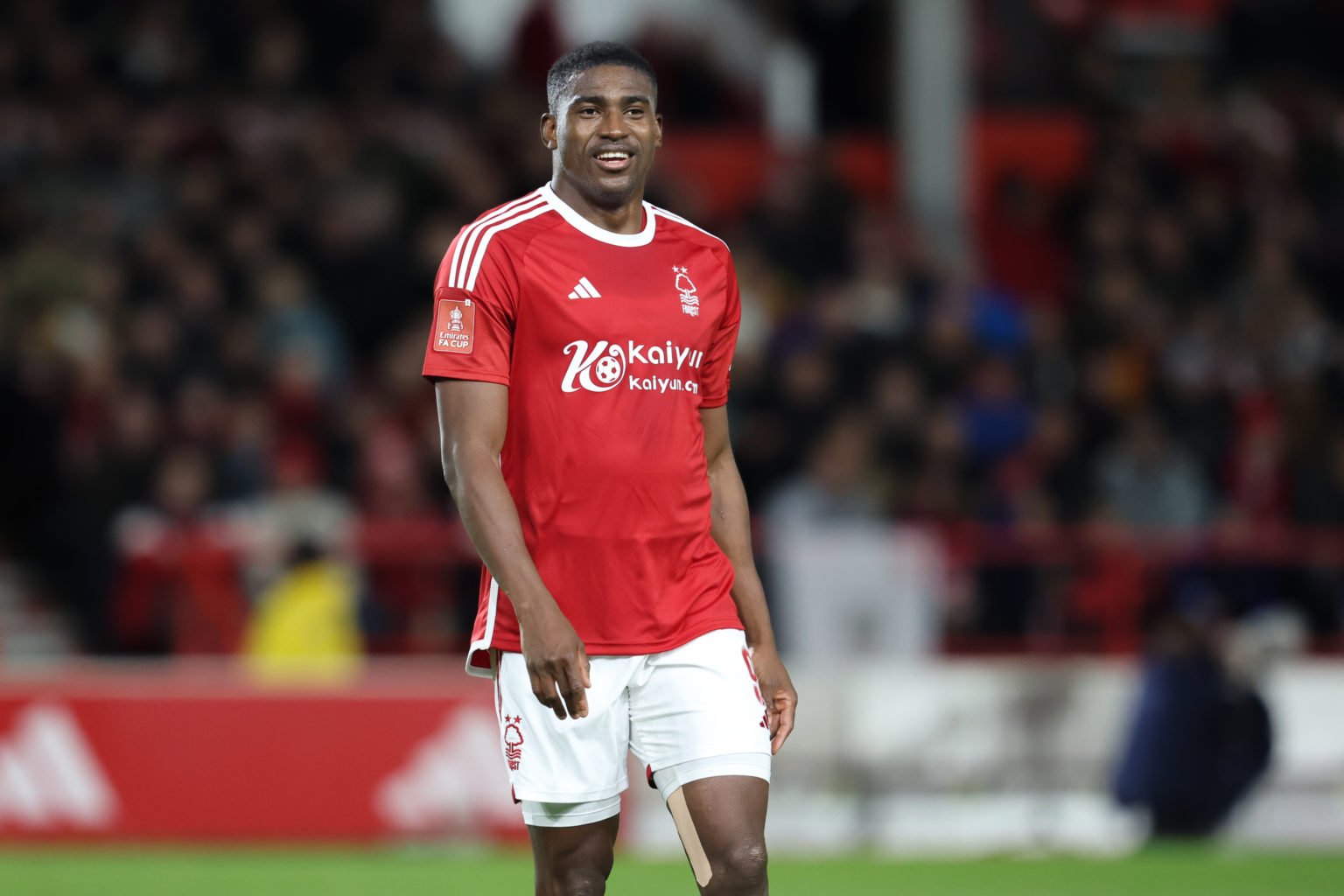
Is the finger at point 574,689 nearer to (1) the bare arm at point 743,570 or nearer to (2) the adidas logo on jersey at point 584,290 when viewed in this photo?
(1) the bare arm at point 743,570

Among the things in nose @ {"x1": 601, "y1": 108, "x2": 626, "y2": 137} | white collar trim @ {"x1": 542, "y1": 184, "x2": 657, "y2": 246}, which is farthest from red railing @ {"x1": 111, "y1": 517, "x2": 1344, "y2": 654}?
nose @ {"x1": 601, "y1": 108, "x2": 626, "y2": 137}

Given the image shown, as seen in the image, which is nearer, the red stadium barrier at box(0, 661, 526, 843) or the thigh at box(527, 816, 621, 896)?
the thigh at box(527, 816, 621, 896)

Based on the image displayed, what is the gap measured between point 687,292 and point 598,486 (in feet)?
1.70

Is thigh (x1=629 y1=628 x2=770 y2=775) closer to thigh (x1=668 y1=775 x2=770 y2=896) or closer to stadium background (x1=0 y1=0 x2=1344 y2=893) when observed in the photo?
thigh (x1=668 y1=775 x2=770 y2=896)

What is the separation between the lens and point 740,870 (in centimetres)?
475

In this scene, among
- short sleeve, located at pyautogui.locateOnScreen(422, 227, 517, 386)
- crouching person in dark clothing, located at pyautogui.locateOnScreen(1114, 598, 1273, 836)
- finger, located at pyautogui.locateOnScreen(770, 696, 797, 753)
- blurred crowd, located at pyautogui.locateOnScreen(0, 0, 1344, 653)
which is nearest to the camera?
short sleeve, located at pyautogui.locateOnScreen(422, 227, 517, 386)

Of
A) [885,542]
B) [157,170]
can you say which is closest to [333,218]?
[157,170]

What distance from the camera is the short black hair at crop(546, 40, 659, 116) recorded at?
4.83 m

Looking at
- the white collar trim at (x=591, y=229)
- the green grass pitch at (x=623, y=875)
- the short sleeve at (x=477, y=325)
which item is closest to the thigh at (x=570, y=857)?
the short sleeve at (x=477, y=325)

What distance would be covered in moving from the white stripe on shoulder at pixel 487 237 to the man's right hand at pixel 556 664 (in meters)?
0.79

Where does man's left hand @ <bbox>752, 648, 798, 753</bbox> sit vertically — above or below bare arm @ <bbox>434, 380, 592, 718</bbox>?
below

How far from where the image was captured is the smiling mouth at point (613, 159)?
486 centimetres

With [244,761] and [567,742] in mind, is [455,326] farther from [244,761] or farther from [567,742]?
[244,761]

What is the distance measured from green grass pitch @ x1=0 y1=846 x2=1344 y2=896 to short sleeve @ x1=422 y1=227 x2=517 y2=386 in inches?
202
